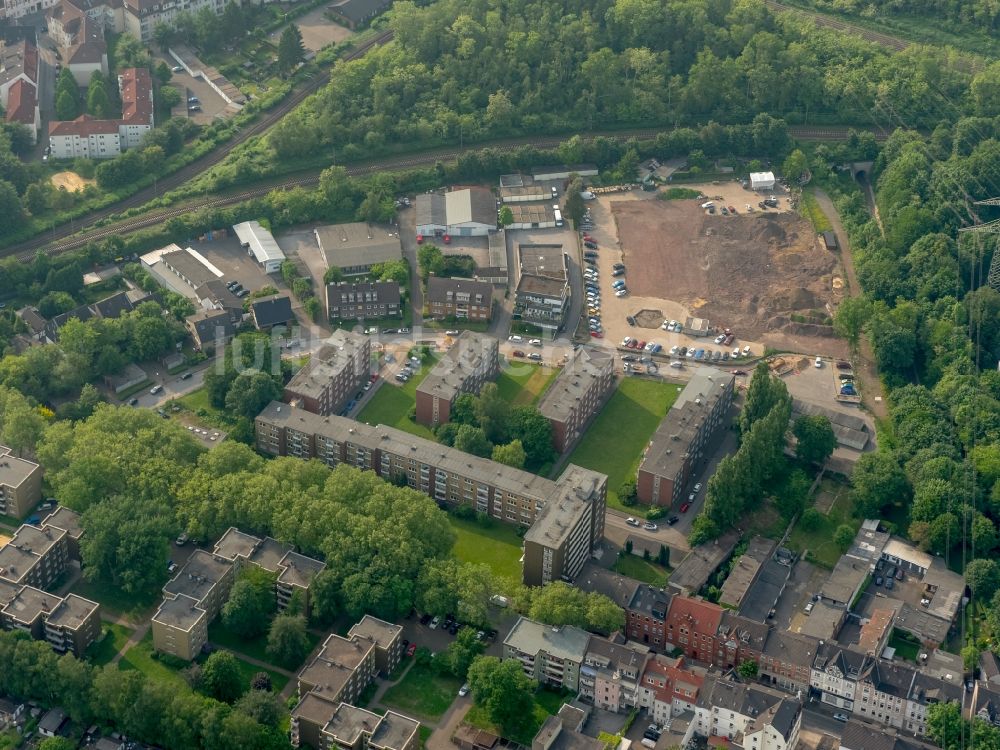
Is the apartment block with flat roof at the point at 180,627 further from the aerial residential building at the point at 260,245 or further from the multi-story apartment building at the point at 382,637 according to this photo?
the aerial residential building at the point at 260,245

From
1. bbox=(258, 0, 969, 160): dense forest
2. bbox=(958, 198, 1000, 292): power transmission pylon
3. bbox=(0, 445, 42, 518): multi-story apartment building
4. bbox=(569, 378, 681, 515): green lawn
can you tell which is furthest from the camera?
bbox=(258, 0, 969, 160): dense forest

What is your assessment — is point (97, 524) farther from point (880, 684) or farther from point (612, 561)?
point (880, 684)

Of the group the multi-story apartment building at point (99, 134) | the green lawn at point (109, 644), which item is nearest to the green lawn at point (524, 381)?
the green lawn at point (109, 644)

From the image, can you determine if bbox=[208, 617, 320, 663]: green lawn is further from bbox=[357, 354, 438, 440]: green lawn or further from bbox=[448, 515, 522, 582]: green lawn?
bbox=[357, 354, 438, 440]: green lawn

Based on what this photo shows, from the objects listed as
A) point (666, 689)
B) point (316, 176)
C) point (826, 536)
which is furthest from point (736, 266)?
point (666, 689)

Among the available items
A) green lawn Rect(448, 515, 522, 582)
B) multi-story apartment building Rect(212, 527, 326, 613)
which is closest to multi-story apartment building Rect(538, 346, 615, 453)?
green lawn Rect(448, 515, 522, 582)

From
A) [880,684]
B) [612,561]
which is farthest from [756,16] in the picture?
[880,684]
